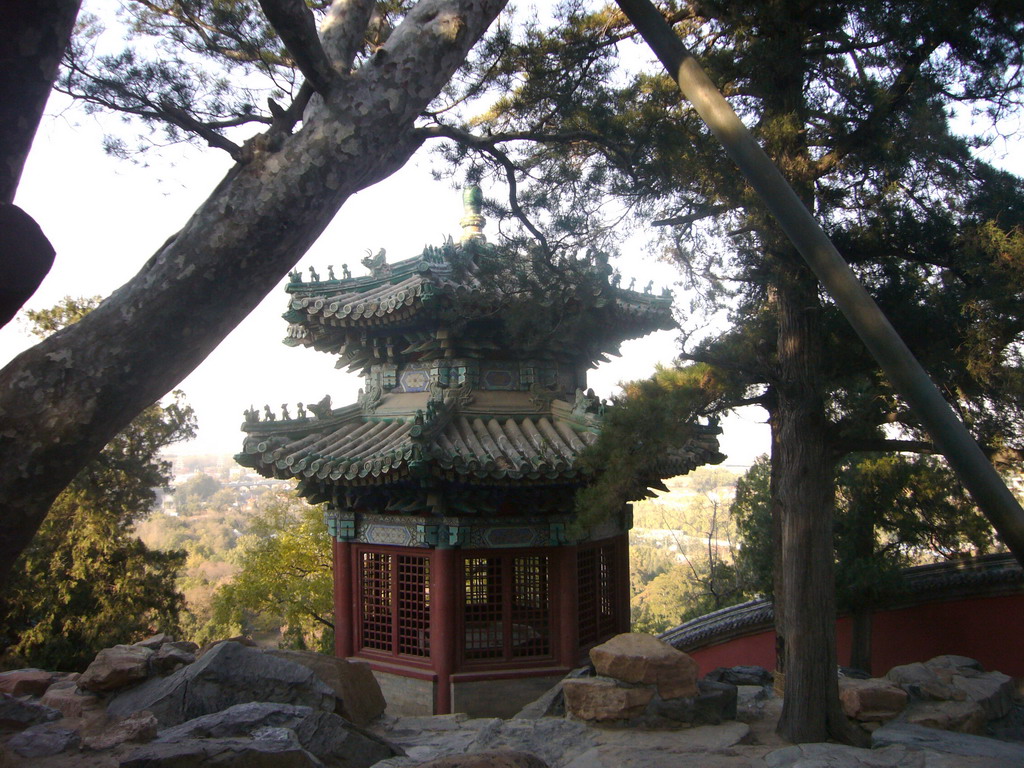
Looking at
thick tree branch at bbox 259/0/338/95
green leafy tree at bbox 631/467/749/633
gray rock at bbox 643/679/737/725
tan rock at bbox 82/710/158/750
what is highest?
thick tree branch at bbox 259/0/338/95

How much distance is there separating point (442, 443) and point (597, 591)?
262 cm

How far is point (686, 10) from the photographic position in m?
5.99

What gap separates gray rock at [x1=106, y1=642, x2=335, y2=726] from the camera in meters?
4.84

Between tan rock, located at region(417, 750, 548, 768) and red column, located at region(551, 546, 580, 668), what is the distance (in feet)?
14.8

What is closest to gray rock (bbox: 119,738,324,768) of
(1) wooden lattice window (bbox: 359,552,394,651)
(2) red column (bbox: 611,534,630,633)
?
(1) wooden lattice window (bbox: 359,552,394,651)

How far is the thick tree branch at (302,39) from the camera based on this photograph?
245 cm

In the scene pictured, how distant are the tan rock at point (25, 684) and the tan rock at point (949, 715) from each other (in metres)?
6.51

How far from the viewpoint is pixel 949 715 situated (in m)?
5.65

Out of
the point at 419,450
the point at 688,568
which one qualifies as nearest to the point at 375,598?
the point at 419,450

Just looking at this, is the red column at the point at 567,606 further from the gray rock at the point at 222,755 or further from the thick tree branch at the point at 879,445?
the gray rock at the point at 222,755

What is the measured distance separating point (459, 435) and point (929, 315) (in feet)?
14.2

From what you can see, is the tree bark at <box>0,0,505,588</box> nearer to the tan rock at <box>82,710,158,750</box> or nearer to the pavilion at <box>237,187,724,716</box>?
the tan rock at <box>82,710,158,750</box>

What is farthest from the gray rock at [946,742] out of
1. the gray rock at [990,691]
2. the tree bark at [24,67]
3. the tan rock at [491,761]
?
the tree bark at [24,67]

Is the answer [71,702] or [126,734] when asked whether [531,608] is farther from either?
[126,734]
